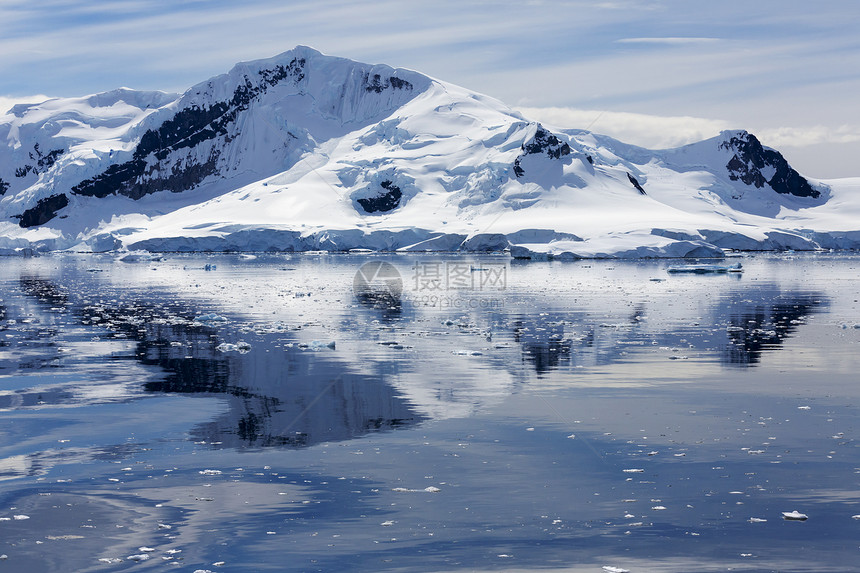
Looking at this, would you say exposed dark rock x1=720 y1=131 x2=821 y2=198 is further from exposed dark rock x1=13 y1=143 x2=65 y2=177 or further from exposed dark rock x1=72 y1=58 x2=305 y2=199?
exposed dark rock x1=13 y1=143 x2=65 y2=177

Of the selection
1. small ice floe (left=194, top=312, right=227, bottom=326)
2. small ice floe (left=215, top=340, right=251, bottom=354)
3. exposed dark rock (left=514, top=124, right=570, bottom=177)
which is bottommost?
small ice floe (left=215, top=340, right=251, bottom=354)

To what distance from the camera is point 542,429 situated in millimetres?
12188

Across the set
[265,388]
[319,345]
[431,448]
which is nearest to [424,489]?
[431,448]

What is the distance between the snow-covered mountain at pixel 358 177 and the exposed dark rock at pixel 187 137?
39cm

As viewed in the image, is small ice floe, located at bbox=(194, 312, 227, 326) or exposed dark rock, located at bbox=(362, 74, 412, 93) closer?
small ice floe, located at bbox=(194, 312, 227, 326)

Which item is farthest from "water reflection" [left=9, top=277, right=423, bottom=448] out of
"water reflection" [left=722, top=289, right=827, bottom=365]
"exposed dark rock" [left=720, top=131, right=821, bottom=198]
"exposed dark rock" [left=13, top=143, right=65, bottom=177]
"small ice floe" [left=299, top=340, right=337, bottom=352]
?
"exposed dark rock" [left=720, top=131, right=821, bottom=198]

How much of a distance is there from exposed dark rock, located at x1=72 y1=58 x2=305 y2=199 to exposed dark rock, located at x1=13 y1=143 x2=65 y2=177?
1238cm

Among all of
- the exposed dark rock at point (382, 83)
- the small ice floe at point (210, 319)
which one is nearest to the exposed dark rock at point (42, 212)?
the exposed dark rock at point (382, 83)

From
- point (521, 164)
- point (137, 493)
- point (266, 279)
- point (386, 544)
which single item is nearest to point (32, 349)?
point (137, 493)

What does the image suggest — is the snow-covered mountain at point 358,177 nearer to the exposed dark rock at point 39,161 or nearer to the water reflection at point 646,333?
the exposed dark rock at point 39,161

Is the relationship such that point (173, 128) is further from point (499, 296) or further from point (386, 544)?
point (386, 544)

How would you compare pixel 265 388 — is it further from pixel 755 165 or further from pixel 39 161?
pixel 755 165

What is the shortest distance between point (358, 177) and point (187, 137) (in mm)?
56044

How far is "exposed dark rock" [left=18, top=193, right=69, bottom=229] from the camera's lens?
165 m
